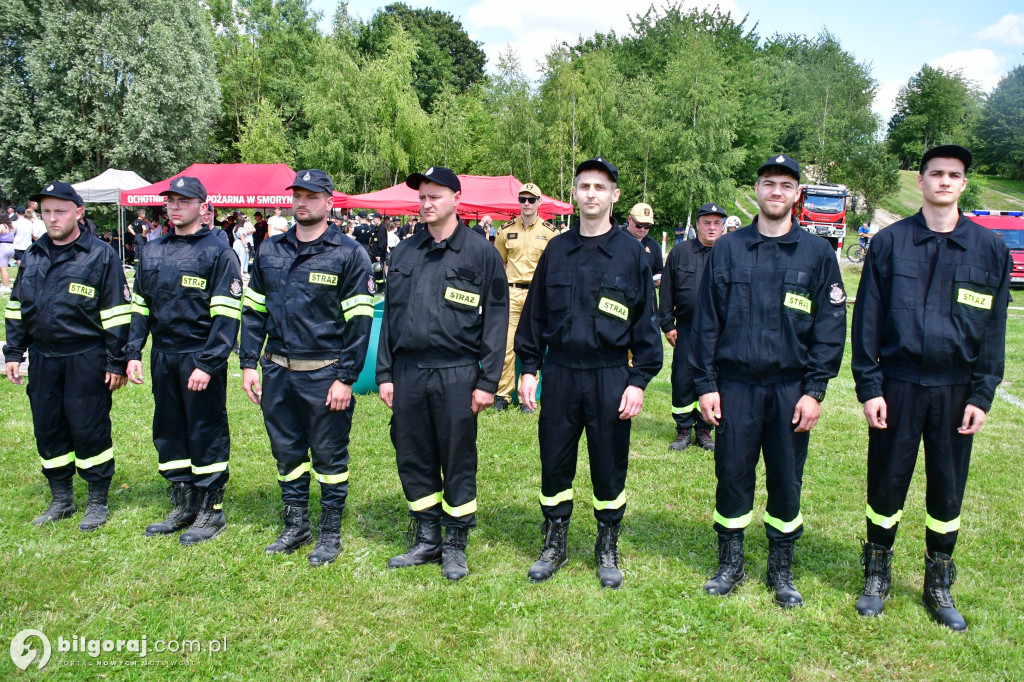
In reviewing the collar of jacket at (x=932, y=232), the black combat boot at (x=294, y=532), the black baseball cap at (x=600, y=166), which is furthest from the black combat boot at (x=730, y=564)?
the black combat boot at (x=294, y=532)

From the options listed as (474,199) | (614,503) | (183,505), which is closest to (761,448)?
(614,503)

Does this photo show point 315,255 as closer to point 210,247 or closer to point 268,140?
point 210,247

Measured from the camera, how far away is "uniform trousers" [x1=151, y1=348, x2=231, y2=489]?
4402mm

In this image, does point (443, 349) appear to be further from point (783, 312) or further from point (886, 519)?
point (886, 519)

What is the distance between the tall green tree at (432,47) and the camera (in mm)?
55000

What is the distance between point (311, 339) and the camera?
4090mm

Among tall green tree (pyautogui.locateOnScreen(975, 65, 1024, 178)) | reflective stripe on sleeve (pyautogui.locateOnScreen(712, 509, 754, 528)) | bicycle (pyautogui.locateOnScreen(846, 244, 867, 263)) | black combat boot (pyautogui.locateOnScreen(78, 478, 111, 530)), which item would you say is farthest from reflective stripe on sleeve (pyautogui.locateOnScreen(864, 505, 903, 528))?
tall green tree (pyautogui.locateOnScreen(975, 65, 1024, 178))

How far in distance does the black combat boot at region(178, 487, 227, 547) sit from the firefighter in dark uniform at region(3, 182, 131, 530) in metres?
0.69

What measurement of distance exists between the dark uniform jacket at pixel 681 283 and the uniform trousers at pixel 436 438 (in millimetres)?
2884

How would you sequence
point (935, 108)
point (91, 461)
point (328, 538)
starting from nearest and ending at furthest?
1. point (328, 538)
2. point (91, 461)
3. point (935, 108)

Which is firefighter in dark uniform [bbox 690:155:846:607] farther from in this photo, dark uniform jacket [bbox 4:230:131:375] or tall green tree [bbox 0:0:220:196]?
tall green tree [bbox 0:0:220:196]

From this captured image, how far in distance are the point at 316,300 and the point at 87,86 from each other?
3451cm

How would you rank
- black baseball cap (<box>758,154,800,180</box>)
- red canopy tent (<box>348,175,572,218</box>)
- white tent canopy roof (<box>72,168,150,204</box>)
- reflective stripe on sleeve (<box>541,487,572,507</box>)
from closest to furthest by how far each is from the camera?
black baseball cap (<box>758,154,800,180</box>) < reflective stripe on sleeve (<box>541,487,572,507</box>) < red canopy tent (<box>348,175,572,218</box>) < white tent canopy roof (<box>72,168,150,204</box>)

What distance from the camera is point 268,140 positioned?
1378 inches
